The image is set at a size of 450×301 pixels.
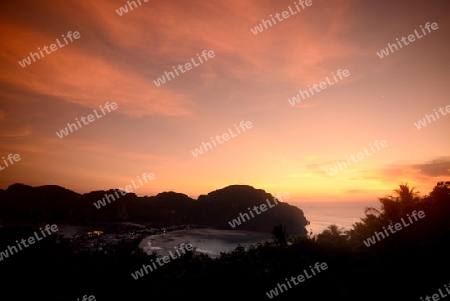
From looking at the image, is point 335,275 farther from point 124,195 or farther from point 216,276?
point 124,195

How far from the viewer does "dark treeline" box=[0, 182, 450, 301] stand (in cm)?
952

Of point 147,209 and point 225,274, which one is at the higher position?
point 147,209

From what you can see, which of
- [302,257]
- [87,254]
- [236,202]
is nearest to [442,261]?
[302,257]

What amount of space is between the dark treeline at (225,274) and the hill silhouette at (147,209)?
127 m

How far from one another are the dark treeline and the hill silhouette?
416ft

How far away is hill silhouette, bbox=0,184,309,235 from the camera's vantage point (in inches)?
5723

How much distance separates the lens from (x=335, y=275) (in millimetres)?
11766

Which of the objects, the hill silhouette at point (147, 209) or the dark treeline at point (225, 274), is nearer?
the dark treeline at point (225, 274)

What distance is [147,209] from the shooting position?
173m

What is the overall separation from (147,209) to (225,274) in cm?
17769

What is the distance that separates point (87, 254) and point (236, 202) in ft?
509

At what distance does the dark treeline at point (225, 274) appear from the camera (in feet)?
31.2

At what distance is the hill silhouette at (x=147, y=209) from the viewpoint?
14538 cm

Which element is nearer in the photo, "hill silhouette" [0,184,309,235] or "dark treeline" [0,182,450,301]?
"dark treeline" [0,182,450,301]
